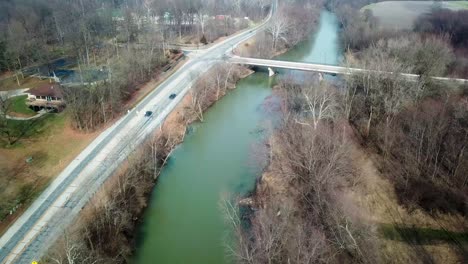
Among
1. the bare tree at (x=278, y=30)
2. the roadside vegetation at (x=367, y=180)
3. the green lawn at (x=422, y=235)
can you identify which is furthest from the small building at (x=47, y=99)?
the bare tree at (x=278, y=30)

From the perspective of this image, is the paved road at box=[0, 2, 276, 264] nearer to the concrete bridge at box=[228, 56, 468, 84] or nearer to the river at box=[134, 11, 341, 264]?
the river at box=[134, 11, 341, 264]

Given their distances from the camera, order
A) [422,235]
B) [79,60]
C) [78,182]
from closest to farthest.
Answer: [422,235]
[78,182]
[79,60]

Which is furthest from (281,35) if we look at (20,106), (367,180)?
(367,180)

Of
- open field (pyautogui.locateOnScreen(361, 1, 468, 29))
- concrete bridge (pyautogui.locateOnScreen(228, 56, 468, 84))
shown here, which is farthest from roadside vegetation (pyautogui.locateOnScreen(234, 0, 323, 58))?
open field (pyautogui.locateOnScreen(361, 1, 468, 29))

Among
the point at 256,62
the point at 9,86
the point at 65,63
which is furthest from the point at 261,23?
the point at 9,86

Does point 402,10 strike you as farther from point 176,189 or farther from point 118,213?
point 118,213

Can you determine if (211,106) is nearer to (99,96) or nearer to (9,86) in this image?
(99,96)
